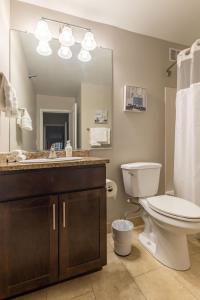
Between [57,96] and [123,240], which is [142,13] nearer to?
[57,96]

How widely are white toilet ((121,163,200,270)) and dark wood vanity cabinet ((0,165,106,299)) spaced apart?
0.48 meters

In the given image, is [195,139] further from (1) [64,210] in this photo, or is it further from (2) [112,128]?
(1) [64,210]

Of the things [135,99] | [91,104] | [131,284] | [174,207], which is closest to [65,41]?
[91,104]

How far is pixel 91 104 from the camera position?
1862 millimetres

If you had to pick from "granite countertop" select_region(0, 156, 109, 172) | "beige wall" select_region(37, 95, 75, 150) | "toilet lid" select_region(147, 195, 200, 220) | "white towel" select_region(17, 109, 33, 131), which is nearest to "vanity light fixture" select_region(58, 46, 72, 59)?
"beige wall" select_region(37, 95, 75, 150)

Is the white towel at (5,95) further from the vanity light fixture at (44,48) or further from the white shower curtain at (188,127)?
the white shower curtain at (188,127)

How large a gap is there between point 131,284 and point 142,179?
0.84 metres

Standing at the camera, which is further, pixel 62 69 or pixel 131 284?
pixel 62 69

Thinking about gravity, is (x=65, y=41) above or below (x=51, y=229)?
above

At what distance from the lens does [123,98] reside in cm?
197

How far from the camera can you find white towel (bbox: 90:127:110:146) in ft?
6.10

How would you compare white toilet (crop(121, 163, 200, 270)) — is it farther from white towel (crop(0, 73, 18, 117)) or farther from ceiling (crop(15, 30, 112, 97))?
white towel (crop(0, 73, 18, 117))

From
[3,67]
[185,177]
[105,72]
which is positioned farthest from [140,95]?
[3,67]

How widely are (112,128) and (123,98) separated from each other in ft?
1.16
